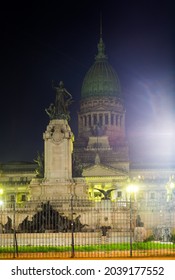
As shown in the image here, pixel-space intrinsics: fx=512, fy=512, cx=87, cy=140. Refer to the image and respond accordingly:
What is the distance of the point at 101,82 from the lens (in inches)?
4392

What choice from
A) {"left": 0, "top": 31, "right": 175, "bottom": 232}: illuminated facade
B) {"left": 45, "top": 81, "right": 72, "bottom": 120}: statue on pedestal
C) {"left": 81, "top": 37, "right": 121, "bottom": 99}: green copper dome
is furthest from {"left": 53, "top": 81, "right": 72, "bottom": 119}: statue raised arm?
{"left": 81, "top": 37, "right": 121, "bottom": 99}: green copper dome

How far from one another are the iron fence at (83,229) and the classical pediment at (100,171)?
45036 millimetres

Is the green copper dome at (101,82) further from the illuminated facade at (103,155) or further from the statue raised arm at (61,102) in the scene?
the statue raised arm at (61,102)

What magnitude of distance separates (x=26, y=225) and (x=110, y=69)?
8175cm

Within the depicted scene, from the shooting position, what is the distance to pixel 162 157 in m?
109

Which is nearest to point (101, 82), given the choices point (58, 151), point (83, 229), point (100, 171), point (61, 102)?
point (100, 171)

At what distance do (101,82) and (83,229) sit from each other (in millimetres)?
77681

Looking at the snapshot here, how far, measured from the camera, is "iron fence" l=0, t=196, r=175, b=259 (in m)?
23.3

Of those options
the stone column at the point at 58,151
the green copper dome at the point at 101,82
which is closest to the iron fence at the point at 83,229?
the stone column at the point at 58,151

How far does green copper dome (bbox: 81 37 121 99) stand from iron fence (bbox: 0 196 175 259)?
2676 inches

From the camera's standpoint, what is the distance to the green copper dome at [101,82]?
111 meters

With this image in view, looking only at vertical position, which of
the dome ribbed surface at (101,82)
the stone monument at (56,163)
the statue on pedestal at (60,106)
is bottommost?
the stone monument at (56,163)
